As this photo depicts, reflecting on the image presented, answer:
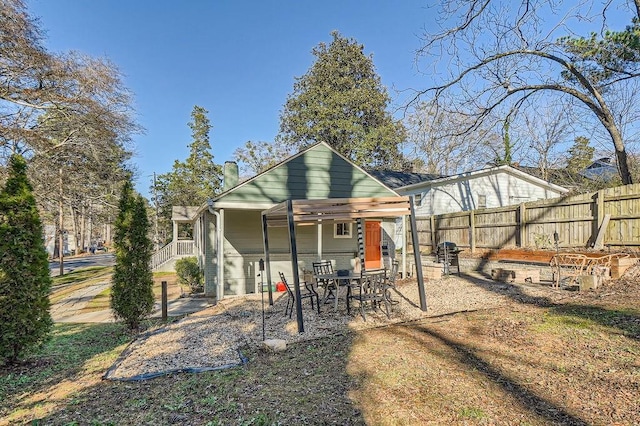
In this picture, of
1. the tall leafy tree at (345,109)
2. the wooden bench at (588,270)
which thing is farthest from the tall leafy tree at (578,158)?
the wooden bench at (588,270)

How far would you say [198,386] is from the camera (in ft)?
13.6

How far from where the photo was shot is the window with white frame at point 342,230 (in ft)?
43.6

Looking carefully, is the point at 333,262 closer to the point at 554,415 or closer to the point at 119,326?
the point at 119,326

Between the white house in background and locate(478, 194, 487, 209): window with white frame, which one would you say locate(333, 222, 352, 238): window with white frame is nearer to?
the white house in background

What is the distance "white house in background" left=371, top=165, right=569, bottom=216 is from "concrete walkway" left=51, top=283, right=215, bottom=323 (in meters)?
12.3

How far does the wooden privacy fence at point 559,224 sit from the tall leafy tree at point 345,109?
13.8m

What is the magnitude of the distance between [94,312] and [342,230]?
27.8ft

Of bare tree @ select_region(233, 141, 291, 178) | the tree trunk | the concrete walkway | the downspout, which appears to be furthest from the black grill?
bare tree @ select_region(233, 141, 291, 178)

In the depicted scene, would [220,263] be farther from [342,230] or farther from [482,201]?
[482,201]

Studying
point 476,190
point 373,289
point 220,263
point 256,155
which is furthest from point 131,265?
point 256,155

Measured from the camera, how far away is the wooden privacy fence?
8484 mm

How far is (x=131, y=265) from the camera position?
7.68 metres

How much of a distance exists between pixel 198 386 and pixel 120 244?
188 inches

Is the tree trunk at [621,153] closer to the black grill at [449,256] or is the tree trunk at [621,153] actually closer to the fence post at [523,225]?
the fence post at [523,225]
